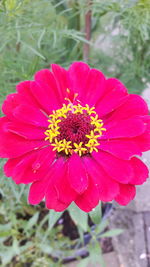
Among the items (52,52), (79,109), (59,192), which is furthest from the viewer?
(52,52)

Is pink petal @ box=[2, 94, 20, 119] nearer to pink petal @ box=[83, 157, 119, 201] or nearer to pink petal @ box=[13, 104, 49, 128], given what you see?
pink petal @ box=[13, 104, 49, 128]

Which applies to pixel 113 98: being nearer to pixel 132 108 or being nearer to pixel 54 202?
pixel 132 108

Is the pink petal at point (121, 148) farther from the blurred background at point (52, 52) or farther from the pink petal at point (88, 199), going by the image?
the blurred background at point (52, 52)

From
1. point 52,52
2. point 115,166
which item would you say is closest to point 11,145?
point 115,166

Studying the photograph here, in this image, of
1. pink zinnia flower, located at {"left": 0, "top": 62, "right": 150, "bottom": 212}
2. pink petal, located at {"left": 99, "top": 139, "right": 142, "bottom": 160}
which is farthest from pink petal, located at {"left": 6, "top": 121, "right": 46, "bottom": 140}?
pink petal, located at {"left": 99, "top": 139, "right": 142, "bottom": 160}

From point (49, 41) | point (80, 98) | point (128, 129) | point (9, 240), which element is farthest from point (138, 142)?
point (9, 240)

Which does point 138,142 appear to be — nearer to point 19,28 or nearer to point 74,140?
point 74,140
